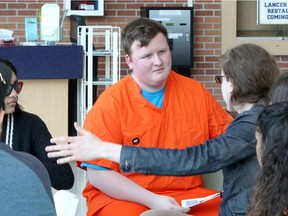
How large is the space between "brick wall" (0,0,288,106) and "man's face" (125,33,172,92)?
5.76m

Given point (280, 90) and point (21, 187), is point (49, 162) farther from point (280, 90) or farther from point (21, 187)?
point (21, 187)

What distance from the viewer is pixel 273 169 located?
1856 millimetres

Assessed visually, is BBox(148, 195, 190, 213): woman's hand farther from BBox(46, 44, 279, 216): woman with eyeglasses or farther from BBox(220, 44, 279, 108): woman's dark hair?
BBox(220, 44, 279, 108): woman's dark hair

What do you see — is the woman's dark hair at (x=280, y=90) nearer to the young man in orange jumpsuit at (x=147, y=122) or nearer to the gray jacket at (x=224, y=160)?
the gray jacket at (x=224, y=160)

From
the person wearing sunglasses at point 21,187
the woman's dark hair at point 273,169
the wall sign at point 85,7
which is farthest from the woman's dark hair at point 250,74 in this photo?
the wall sign at point 85,7

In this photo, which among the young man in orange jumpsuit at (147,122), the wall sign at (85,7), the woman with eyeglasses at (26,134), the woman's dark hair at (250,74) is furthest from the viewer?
the wall sign at (85,7)

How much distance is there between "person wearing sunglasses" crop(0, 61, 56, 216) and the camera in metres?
2.00

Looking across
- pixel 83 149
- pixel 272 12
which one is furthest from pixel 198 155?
pixel 272 12

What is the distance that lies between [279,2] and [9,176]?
25.3ft

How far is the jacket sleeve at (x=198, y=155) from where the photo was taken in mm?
2670

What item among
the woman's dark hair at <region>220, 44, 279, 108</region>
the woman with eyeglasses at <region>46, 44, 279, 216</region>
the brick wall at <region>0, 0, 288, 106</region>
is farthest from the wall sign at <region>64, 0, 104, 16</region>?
the woman's dark hair at <region>220, 44, 279, 108</region>

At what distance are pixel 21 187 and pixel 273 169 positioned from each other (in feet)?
2.08

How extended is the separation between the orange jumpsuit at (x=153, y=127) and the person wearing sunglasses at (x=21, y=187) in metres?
1.25

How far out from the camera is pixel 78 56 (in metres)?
7.32
